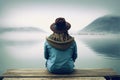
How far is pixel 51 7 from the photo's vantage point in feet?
17.9

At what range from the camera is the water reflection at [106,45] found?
A: 5570 mm

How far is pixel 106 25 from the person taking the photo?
5586mm

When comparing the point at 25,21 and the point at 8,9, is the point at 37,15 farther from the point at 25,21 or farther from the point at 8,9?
the point at 8,9

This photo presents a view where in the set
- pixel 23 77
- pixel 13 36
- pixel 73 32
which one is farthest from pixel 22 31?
pixel 23 77

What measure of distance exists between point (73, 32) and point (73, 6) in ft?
1.76

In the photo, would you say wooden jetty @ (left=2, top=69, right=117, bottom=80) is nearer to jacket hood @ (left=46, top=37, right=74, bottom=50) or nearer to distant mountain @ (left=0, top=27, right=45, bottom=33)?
jacket hood @ (left=46, top=37, right=74, bottom=50)

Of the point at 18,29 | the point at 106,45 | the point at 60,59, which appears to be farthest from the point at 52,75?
the point at 106,45

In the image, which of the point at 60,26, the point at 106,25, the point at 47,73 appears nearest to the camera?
the point at 60,26

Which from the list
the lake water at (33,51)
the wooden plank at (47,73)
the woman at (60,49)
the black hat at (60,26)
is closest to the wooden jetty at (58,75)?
the wooden plank at (47,73)

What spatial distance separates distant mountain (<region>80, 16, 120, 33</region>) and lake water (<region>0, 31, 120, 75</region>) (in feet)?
0.42

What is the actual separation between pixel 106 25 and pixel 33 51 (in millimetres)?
1620

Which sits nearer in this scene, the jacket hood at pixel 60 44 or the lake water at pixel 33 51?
the jacket hood at pixel 60 44

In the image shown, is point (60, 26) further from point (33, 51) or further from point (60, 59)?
point (33, 51)

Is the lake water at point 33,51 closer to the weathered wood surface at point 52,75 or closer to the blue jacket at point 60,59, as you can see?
the weathered wood surface at point 52,75
